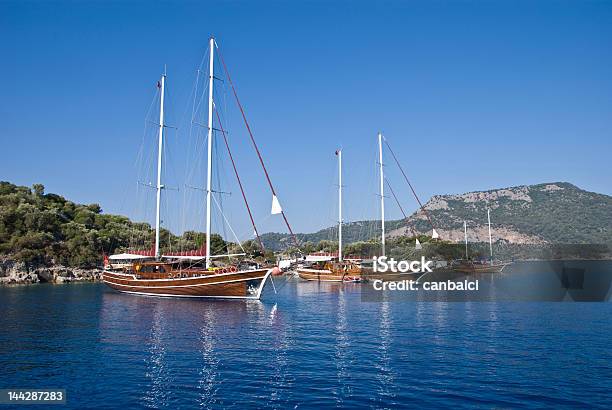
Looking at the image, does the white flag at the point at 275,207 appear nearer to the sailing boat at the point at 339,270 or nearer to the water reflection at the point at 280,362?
the water reflection at the point at 280,362

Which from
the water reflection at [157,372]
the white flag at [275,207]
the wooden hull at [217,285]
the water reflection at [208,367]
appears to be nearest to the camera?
the water reflection at [157,372]

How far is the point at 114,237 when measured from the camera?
102 metres

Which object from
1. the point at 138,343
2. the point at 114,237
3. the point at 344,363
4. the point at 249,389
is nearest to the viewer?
the point at 249,389

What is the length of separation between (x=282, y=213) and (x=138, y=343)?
2035cm

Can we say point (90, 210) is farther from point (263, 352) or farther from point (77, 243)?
point (263, 352)

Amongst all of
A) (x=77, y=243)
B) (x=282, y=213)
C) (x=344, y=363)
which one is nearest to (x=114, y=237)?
(x=77, y=243)

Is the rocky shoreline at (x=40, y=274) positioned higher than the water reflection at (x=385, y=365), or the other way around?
the rocky shoreline at (x=40, y=274)

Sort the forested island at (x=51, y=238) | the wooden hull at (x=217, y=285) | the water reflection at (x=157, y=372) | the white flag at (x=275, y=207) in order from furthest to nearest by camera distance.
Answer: the forested island at (x=51, y=238) → the wooden hull at (x=217, y=285) → the white flag at (x=275, y=207) → the water reflection at (x=157, y=372)

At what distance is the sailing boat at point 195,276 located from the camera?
1893 inches

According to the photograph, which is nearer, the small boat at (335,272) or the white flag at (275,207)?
the white flag at (275,207)

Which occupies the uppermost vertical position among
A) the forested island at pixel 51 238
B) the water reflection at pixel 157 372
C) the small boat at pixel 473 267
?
the forested island at pixel 51 238

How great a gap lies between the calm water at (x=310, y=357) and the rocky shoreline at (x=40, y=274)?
4407 cm

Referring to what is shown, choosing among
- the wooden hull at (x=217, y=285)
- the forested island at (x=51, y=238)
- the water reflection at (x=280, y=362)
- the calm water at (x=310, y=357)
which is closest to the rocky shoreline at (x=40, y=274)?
the forested island at (x=51, y=238)

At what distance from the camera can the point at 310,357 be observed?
2458 cm
